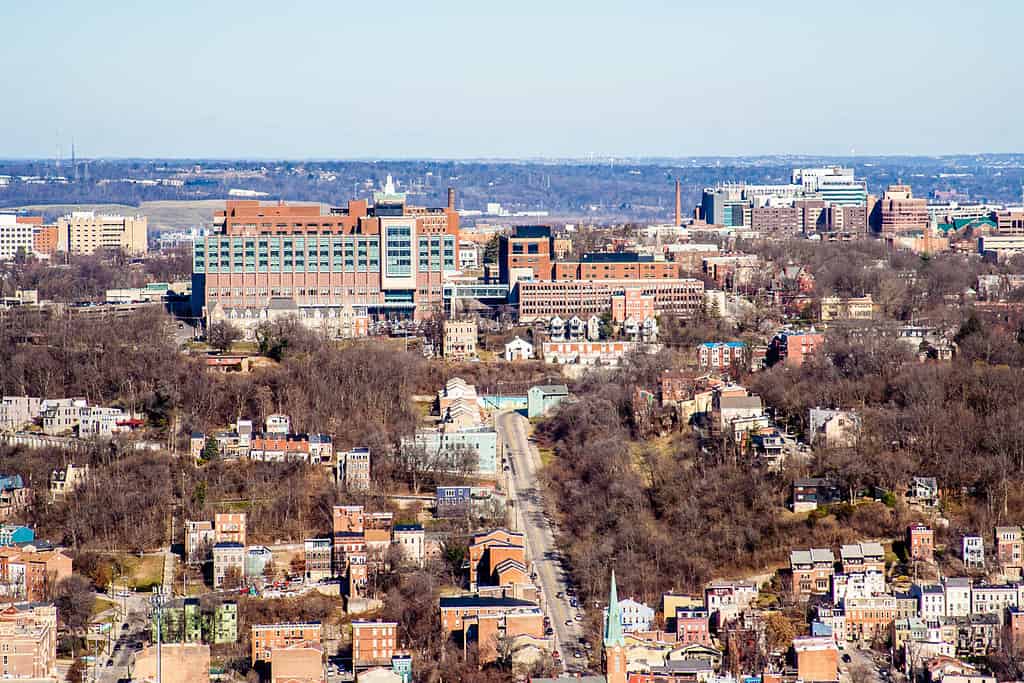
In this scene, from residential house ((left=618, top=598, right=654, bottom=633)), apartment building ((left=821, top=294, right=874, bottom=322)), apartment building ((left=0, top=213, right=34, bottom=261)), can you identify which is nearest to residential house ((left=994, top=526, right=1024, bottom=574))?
residential house ((left=618, top=598, right=654, bottom=633))

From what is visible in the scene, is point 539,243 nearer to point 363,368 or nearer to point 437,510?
point 363,368

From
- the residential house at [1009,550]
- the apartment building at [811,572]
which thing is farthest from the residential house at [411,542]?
the residential house at [1009,550]

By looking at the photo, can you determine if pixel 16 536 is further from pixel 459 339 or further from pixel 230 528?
pixel 459 339

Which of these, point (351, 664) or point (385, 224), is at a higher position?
point (385, 224)

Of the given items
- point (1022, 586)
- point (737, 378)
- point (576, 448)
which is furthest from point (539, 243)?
point (1022, 586)

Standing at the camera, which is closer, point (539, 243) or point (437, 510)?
point (437, 510)

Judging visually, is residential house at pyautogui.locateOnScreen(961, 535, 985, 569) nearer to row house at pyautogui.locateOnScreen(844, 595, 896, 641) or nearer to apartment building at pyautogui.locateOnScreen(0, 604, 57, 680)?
row house at pyautogui.locateOnScreen(844, 595, 896, 641)
